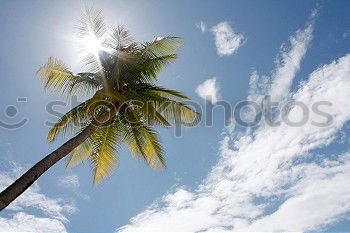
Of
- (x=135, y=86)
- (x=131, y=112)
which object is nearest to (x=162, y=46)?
(x=135, y=86)

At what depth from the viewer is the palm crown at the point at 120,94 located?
501 inches

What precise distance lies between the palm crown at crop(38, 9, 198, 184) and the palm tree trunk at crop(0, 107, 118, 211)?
33.7 inches

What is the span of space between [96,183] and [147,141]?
2.46 m

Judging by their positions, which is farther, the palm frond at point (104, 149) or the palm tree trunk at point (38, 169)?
the palm frond at point (104, 149)

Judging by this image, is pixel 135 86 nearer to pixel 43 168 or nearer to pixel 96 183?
pixel 96 183

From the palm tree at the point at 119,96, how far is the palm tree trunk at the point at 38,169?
330 millimetres

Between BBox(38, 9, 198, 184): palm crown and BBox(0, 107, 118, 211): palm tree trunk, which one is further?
BBox(38, 9, 198, 184): palm crown

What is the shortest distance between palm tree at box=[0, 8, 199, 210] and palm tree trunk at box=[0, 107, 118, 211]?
330 mm

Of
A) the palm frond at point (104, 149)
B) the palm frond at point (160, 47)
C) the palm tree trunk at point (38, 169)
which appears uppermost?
the palm frond at point (160, 47)

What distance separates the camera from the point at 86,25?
12.5 metres

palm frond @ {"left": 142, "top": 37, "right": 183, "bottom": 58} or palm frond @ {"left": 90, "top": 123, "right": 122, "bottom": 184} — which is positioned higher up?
palm frond @ {"left": 142, "top": 37, "right": 183, "bottom": 58}

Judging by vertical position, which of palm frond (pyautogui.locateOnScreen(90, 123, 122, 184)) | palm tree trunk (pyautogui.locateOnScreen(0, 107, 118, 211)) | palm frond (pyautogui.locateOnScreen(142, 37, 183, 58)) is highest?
palm frond (pyautogui.locateOnScreen(142, 37, 183, 58))

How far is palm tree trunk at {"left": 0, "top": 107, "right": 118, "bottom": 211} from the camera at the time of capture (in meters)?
8.62

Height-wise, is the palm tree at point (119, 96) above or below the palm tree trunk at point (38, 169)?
above
